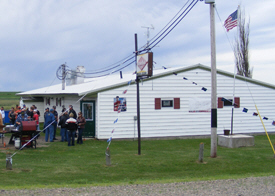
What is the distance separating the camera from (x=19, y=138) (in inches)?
618

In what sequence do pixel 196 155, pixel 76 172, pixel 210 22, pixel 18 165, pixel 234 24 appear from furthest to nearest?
1. pixel 234 24
2. pixel 196 155
3. pixel 210 22
4. pixel 18 165
5. pixel 76 172

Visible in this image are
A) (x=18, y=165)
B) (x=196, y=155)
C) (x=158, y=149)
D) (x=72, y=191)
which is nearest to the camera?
(x=72, y=191)

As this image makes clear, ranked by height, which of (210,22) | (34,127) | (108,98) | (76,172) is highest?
(210,22)

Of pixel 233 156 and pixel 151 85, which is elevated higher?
pixel 151 85

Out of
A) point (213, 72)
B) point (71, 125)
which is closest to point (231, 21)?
point (213, 72)

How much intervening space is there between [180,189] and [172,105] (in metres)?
12.5

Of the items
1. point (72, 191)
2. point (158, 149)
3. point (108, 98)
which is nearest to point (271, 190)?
point (72, 191)

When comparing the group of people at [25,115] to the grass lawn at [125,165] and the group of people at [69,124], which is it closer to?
the group of people at [69,124]

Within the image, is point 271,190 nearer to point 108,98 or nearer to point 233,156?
point 233,156

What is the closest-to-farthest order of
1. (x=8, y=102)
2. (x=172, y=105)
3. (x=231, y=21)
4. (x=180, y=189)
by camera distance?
1. (x=180, y=189)
2. (x=231, y=21)
3. (x=172, y=105)
4. (x=8, y=102)

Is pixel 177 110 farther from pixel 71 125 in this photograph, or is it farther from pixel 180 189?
pixel 180 189

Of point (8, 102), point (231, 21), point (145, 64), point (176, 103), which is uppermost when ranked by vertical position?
point (231, 21)

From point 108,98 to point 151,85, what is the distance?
101 inches

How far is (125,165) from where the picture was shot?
39.0 feet
